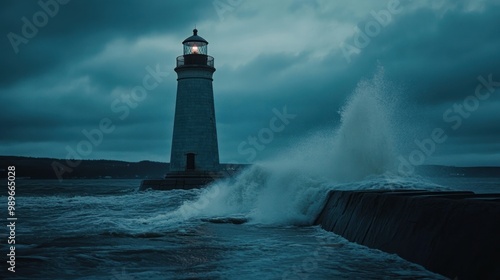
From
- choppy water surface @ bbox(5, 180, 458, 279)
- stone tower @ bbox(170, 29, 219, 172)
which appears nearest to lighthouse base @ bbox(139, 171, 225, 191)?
stone tower @ bbox(170, 29, 219, 172)

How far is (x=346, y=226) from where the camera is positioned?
7.39 m

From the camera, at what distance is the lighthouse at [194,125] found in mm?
25797

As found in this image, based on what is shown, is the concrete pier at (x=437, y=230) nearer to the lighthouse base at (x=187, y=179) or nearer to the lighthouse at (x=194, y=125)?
the lighthouse base at (x=187, y=179)

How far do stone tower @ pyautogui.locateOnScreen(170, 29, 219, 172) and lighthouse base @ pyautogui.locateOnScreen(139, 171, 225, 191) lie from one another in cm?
23

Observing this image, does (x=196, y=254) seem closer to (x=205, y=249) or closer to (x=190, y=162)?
(x=205, y=249)

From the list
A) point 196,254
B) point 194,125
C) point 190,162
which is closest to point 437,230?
point 196,254

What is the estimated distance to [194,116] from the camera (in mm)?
25781

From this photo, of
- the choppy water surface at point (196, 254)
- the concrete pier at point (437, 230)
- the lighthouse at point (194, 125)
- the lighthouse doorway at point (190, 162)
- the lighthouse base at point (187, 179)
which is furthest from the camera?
the lighthouse doorway at point (190, 162)

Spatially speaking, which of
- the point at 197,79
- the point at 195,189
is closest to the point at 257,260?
the point at 195,189

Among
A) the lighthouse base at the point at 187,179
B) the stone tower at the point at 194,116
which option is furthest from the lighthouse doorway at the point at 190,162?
the lighthouse base at the point at 187,179

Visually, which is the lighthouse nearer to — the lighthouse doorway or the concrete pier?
the lighthouse doorway

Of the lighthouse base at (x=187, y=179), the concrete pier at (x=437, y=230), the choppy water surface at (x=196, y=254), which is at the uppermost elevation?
the lighthouse base at (x=187, y=179)

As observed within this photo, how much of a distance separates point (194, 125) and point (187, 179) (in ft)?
9.55

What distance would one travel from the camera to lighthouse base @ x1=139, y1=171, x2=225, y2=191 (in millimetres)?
25609
